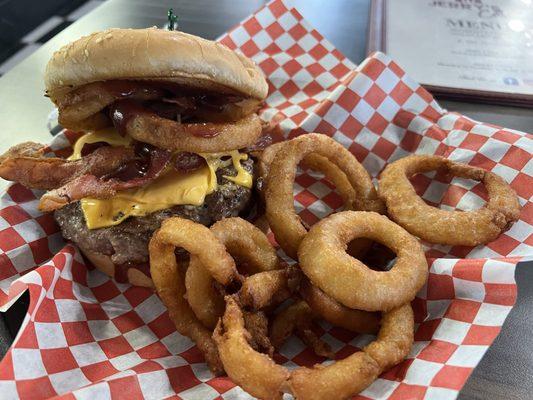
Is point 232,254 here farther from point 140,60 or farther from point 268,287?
point 140,60

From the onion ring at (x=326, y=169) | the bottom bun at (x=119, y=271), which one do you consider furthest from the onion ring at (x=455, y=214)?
the bottom bun at (x=119, y=271)

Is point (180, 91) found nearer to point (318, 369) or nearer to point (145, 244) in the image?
point (145, 244)

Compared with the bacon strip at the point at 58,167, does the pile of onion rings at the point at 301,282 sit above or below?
below

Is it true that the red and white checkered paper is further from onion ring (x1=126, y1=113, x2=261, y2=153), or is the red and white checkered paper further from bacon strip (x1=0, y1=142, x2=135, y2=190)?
onion ring (x1=126, y1=113, x2=261, y2=153)

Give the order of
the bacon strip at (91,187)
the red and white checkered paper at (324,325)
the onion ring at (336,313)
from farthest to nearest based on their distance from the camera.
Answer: the bacon strip at (91,187)
the onion ring at (336,313)
the red and white checkered paper at (324,325)

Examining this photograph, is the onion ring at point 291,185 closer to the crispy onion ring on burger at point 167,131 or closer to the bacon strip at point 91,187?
the crispy onion ring on burger at point 167,131

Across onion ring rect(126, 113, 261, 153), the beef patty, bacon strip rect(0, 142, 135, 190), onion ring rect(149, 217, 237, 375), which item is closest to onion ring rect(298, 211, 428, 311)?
onion ring rect(149, 217, 237, 375)

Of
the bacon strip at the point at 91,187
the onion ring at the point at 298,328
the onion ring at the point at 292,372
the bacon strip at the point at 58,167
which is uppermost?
the bacon strip at the point at 58,167
